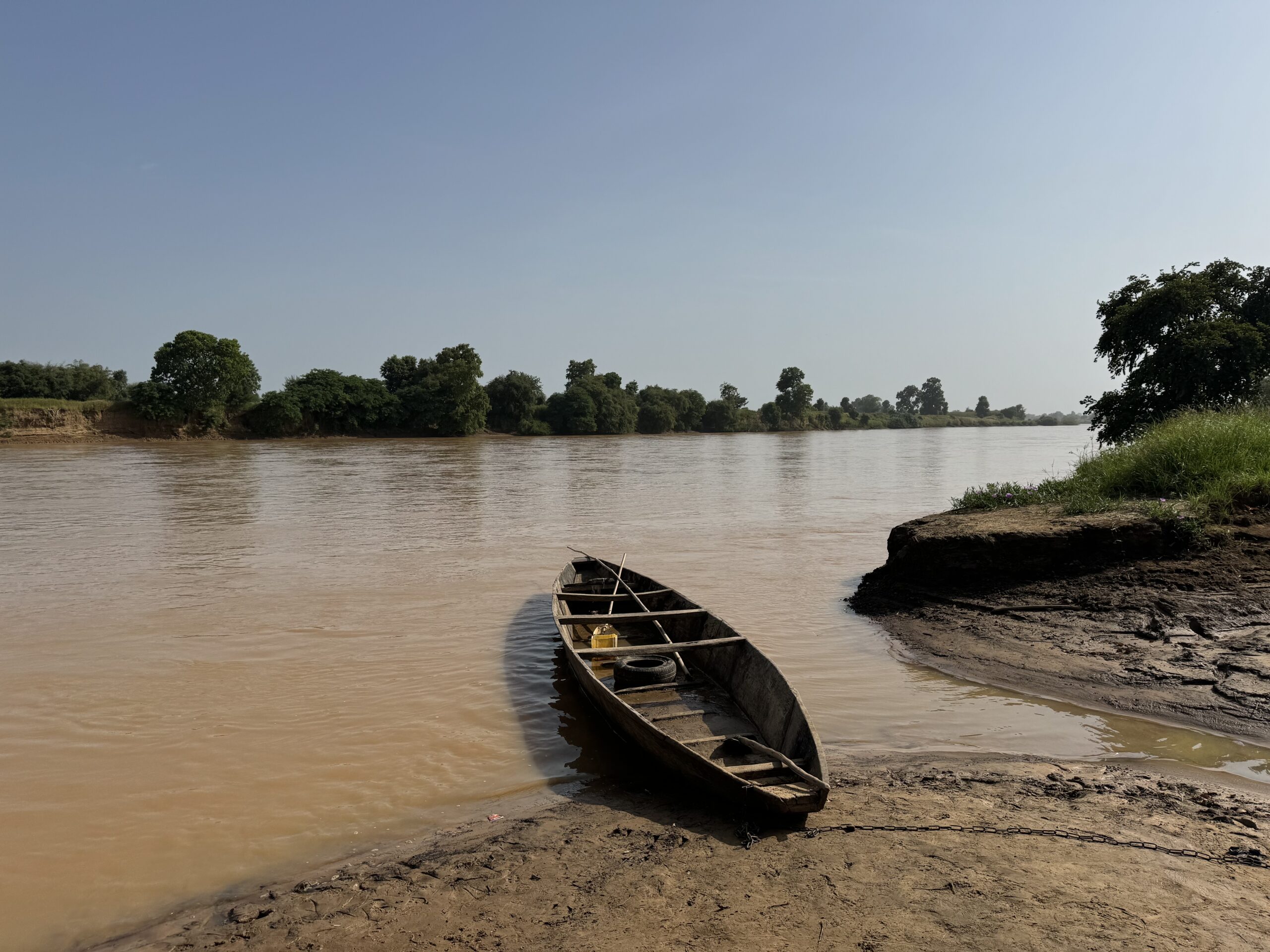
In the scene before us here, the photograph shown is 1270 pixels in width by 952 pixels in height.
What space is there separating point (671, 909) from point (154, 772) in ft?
12.8

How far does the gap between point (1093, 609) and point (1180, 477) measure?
9.79ft

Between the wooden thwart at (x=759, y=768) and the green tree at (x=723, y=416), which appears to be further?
the green tree at (x=723, y=416)

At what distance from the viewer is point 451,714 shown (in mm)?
6215

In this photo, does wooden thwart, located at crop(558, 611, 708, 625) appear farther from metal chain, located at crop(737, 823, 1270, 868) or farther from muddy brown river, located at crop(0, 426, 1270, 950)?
metal chain, located at crop(737, 823, 1270, 868)

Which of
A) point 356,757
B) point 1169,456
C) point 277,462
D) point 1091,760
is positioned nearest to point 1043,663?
point 1091,760

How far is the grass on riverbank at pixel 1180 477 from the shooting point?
8.79 meters

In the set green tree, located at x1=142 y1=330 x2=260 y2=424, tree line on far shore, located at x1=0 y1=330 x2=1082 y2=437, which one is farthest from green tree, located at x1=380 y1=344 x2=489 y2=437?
green tree, located at x1=142 y1=330 x2=260 y2=424

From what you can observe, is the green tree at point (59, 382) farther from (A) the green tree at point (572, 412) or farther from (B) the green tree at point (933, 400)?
(B) the green tree at point (933, 400)

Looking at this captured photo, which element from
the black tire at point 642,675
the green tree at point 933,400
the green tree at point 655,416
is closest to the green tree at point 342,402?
the green tree at point 655,416

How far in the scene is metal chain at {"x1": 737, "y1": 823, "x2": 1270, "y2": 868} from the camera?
359 centimetres

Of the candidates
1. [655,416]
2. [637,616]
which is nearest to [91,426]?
[655,416]

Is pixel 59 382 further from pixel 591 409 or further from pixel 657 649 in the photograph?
pixel 657 649

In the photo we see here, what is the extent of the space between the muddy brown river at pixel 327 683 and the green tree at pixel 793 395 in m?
91.5

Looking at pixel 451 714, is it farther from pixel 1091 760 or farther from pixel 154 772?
pixel 1091 760
